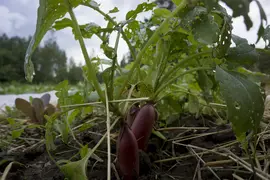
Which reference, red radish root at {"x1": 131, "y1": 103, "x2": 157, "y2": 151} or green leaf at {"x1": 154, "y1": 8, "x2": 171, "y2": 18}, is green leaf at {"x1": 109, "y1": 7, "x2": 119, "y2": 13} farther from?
red radish root at {"x1": 131, "y1": 103, "x2": 157, "y2": 151}

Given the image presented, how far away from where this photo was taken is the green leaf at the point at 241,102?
46 cm

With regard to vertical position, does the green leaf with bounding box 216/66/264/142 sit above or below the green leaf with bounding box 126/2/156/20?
below

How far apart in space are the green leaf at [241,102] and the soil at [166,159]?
165 millimetres

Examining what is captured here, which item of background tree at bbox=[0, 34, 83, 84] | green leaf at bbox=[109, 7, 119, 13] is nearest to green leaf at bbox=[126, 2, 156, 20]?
green leaf at bbox=[109, 7, 119, 13]

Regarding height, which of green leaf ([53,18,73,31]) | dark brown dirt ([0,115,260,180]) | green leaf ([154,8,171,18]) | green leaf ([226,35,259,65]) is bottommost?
dark brown dirt ([0,115,260,180])

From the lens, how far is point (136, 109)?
0.74m

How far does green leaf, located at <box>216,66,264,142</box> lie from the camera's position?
46 cm

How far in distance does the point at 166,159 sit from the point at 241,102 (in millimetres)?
299

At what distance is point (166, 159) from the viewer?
70cm

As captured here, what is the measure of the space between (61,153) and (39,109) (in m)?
0.41

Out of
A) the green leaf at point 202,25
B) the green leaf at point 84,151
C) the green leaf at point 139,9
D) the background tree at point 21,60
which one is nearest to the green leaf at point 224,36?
the green leaf at point 202,25

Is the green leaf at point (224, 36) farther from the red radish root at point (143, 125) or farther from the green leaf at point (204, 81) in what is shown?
the green leaf at point (204, 81)

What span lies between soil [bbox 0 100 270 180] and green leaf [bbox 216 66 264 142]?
17 cm

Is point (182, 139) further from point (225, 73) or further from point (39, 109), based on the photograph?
point (39, 109)
